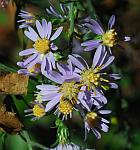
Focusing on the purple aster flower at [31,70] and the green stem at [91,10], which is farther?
the green stem at [91,10]

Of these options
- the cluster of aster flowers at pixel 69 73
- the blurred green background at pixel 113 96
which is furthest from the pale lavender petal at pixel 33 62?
the blurred green background at pixel 113 96

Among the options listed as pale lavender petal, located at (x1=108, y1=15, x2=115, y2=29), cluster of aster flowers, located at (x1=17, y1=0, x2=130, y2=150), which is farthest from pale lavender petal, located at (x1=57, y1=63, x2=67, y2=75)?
pale lavender petal, located at (x1=108, y1=15, x2=115, y2=29)

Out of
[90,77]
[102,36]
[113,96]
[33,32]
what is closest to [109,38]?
[102,36]

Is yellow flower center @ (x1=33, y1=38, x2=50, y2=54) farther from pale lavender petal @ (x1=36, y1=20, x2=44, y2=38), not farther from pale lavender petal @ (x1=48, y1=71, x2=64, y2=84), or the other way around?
pale lavender petal @ (x1=48, y1=71, x2=64, y2=84)

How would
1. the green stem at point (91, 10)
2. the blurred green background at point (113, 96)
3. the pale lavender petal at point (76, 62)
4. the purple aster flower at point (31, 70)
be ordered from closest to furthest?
the pale lavender petal at point (76, 62)
the purple aster flower at point (31, 70)
the green stem at point (91, 10)
the blurred green background at point (113, 96)

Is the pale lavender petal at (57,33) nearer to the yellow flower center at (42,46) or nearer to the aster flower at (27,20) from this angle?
the yellow flower center at (42,46)

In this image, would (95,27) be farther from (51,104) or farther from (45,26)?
(51,104)

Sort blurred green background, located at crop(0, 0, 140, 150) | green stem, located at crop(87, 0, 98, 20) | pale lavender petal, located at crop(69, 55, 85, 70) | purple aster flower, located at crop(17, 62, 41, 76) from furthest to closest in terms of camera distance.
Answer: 1. blurred green background, located at crop(0, 0, 140, 150)
2. green stem, located at crop(87, 0, 98, 20)
3. purple aster flower, located at crop(17, 62, 41, 76)
4. pale lavender petal, located at crop(69, 55, 85, 70)

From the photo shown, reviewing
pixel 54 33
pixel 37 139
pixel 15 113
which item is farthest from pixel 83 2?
pixel 37 139
